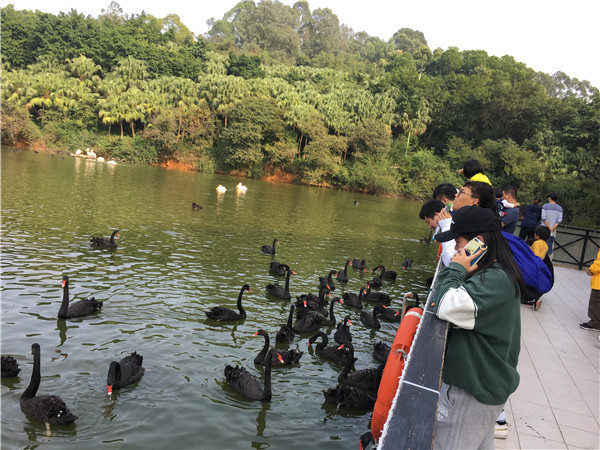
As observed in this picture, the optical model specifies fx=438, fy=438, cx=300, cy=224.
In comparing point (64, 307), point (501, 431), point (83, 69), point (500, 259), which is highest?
point (83, 69)

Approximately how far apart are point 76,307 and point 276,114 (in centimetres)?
4119

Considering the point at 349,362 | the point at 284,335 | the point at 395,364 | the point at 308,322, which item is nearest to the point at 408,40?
the point at 308,322

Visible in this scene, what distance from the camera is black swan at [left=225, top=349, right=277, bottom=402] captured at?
5762 millimetres

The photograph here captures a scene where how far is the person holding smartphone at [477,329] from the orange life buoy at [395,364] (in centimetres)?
61

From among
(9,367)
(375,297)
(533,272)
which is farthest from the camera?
(375,297)

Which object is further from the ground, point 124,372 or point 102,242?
point 102,242

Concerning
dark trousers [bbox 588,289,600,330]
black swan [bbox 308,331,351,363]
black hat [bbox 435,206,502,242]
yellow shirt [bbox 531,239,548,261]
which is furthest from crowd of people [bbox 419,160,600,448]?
dark trousers [bbox 588,289,600,330]

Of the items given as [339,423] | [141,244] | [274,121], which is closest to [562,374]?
[339,423]

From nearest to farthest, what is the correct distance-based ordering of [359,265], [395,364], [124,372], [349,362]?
[395,364]
[124,372]
[349,362]
[359,265]

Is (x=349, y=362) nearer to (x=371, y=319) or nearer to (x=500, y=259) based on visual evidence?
(x=371, y=319)

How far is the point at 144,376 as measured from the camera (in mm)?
6047

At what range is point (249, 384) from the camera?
5820 mm

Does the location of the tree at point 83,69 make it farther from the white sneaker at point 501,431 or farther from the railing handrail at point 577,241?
the white sneaker at point 501,431

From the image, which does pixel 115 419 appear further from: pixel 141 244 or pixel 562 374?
pixel 141 244
